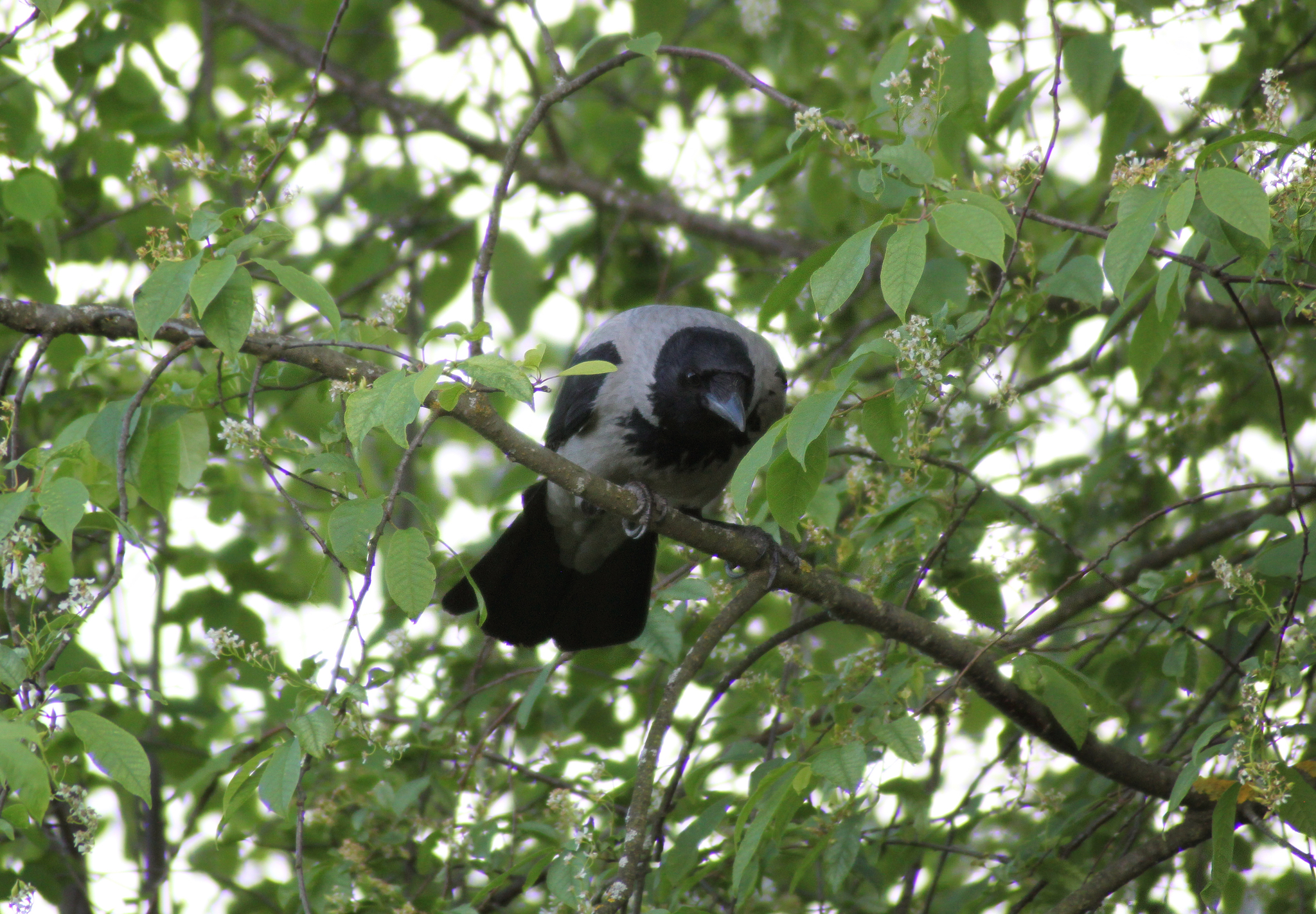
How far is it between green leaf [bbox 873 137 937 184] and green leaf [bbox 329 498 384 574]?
119 centimetres

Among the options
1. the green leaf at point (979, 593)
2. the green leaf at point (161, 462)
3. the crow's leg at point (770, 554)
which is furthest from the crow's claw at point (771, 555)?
the green leaf at point (161, 462)

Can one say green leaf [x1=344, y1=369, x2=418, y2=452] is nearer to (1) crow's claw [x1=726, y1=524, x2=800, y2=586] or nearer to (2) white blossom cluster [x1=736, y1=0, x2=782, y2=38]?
(1) crow's claw [x1=726, y1=524, x2=800, y2=586]

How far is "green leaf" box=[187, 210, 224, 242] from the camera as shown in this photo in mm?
2268

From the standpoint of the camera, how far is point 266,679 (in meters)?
4.16

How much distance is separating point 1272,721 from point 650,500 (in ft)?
5.70

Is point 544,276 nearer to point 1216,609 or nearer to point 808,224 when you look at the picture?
point 808,224

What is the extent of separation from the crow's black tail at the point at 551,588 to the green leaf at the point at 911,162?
2459mm

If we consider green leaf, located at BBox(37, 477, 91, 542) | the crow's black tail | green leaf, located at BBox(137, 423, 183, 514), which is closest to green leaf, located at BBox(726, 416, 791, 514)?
green leaf, located at BBox(37, 477, 91, 542)

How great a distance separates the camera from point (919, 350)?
2.30 metres

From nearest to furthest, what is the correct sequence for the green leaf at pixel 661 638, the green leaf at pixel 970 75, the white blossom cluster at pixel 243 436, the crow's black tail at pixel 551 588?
the white blossom cluster at pixel 243 436 → the green leaf at pixel 970 75 → the green leaf at pixel 661 638 → the crow's black tail at pixel 551 588

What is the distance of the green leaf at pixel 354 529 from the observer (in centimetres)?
223

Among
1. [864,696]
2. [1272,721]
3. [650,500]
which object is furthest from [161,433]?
[1272,721]

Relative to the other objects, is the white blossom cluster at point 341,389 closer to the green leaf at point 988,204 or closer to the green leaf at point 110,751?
the green leaf at point 110,751

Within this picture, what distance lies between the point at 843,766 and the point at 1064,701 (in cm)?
66
